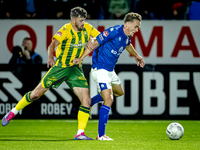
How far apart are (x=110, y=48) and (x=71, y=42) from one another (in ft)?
2.02

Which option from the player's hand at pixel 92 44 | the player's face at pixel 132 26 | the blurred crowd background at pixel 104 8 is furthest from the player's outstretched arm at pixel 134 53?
the blurred crowd background at pixel 104 8

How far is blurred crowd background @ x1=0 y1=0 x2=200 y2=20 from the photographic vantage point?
9.38 metres

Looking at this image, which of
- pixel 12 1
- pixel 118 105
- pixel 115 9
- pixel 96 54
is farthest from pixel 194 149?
pixel 12 1

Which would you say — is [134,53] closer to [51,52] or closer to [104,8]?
[51,52]

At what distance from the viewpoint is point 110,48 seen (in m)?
5.50

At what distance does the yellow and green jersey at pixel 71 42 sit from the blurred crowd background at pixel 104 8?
12.0 ft

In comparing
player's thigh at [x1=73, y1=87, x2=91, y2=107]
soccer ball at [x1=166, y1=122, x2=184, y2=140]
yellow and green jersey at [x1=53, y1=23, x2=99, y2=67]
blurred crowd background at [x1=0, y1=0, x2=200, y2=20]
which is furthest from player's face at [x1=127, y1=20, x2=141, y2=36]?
blurred crowd background at [x1=0, y1=0, x2=200, y2=20]

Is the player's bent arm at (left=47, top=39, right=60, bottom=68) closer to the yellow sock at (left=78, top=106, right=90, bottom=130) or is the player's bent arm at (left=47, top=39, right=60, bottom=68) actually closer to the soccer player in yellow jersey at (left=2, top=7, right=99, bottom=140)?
the soccer player in yellow jersey at (left=2, top=7, right=99, bottom=140)

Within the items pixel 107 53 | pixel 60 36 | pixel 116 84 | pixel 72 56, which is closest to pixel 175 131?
pixel 116 84

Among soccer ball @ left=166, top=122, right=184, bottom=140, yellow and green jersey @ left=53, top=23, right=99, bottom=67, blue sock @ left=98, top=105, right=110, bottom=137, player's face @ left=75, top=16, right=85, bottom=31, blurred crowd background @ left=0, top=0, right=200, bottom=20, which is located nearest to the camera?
blue sock @ left=98, top=105, right=110, bottom=137

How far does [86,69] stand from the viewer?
9312 millimetres

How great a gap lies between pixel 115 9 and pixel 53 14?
1479 mm

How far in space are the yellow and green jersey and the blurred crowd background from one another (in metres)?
3.67

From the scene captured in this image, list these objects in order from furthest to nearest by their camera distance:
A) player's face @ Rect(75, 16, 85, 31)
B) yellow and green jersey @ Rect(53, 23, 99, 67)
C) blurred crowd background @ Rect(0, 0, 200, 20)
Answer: blurred crowd background @ Rect(0, 0, 200, 20) → yellow and green jersey @ Rect(53, 23, 99, 67) → player's face @ Rect(75, 16, 85, 31)
